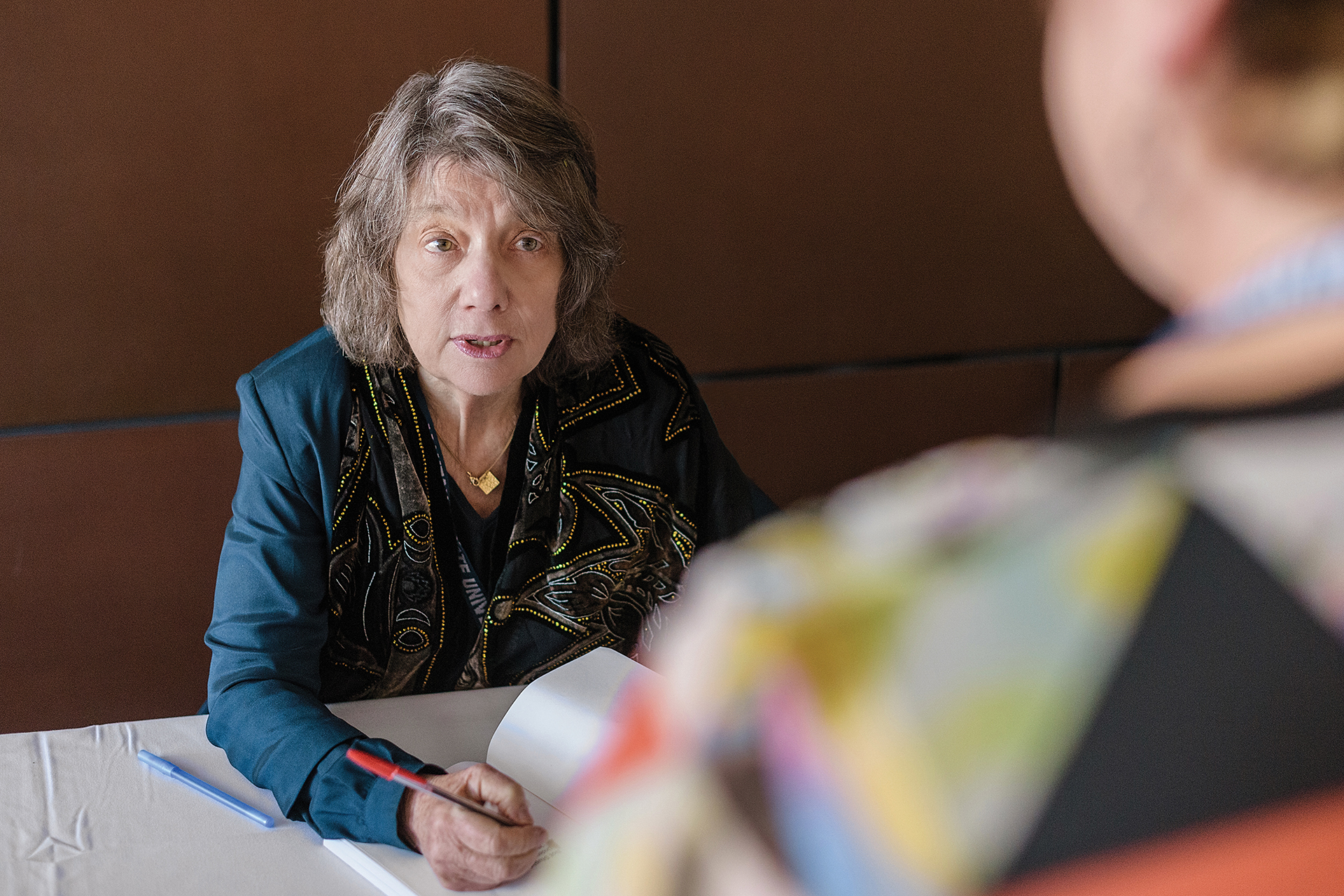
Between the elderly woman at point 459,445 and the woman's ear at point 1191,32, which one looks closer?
the woman's ear at point 1191,32

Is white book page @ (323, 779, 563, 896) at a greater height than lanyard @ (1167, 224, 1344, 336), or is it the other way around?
lanyard @ (1167, 224, 1344, 336)

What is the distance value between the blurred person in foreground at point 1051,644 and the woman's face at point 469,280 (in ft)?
3.16

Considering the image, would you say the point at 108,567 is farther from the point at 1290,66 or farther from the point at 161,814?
the point at 1290,66

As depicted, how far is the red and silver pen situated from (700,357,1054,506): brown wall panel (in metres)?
1.10

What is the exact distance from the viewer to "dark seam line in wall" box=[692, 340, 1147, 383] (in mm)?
1934

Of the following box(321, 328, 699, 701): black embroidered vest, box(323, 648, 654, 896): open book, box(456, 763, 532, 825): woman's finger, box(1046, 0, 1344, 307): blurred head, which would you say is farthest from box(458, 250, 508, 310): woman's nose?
box(1046, 0, 1344, 307): blurred head

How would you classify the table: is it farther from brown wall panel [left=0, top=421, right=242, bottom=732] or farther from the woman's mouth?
brown wall panel [left=0, top=421, right=242, bottom=732]

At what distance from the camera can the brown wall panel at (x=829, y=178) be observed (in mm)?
1755

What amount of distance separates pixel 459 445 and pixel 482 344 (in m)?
0.13

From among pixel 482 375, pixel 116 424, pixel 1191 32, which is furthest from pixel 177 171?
pixel 1191 32

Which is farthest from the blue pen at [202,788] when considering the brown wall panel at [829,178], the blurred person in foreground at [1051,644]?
the brown wall panel at [829,178]

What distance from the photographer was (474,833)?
81 centimetres

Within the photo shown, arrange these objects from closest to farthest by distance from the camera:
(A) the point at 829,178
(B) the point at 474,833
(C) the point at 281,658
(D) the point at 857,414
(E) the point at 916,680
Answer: (E) the point at 916,680 → (B) the point at 474,833 → (C) the point at 281,658 → (A) the point at 829,178 → (D) the point at 857,414

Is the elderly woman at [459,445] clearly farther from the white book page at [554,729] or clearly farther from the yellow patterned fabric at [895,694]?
the yellow patterned fabric at [895,694]
